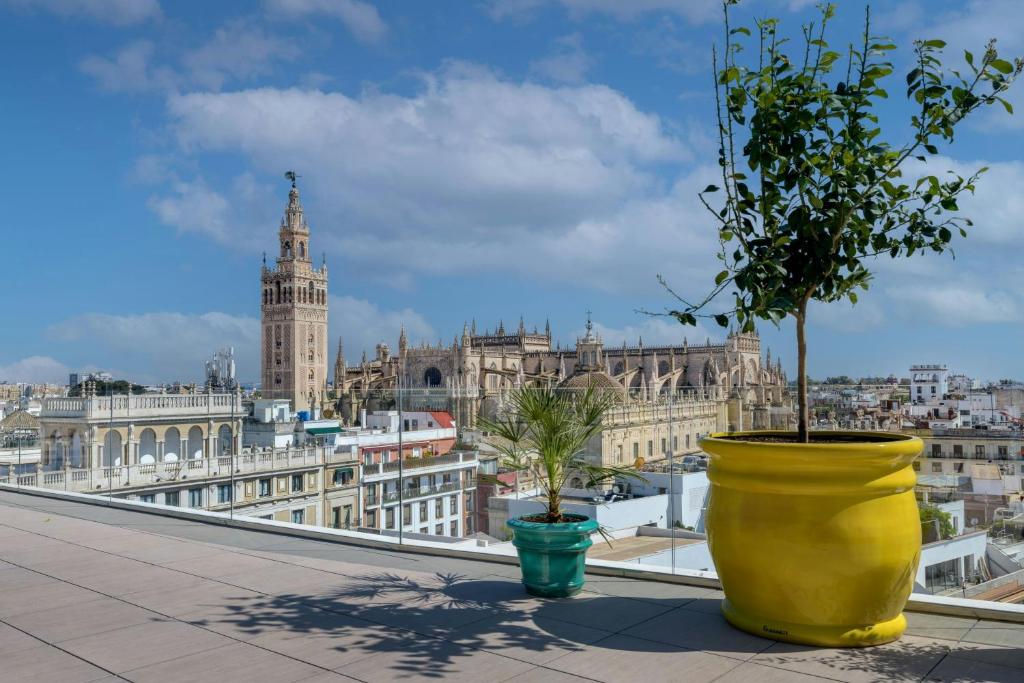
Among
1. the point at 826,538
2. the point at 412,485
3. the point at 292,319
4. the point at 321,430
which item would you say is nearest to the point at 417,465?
the point at 412,485

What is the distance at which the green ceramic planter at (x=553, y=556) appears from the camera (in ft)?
15.4

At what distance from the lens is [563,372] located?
61.8 m

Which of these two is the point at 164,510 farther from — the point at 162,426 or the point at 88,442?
the point at 162,426

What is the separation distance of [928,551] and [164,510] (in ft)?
34.6

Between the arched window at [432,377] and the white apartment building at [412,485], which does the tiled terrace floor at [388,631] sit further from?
the arched window at [432,377]

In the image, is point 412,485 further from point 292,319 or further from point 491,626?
point 292,319

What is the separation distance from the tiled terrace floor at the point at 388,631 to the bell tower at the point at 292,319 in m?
67.2

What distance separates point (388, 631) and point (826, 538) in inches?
83.5

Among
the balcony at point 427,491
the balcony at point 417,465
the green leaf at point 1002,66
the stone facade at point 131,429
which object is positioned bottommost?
the balcony at point 427,491

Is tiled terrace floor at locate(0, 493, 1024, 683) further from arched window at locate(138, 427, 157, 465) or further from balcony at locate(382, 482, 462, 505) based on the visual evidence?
balcony at locate(382, 482, 462, 505)

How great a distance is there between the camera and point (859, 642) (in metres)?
3.75

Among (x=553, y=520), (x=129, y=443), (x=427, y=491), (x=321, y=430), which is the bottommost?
(x=427, y=491)

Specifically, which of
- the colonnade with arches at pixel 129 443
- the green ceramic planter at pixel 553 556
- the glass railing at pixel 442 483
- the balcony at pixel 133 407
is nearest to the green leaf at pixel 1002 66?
the green ceramic planter at pixel 553 556

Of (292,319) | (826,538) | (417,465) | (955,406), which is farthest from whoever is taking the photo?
(292,319)
